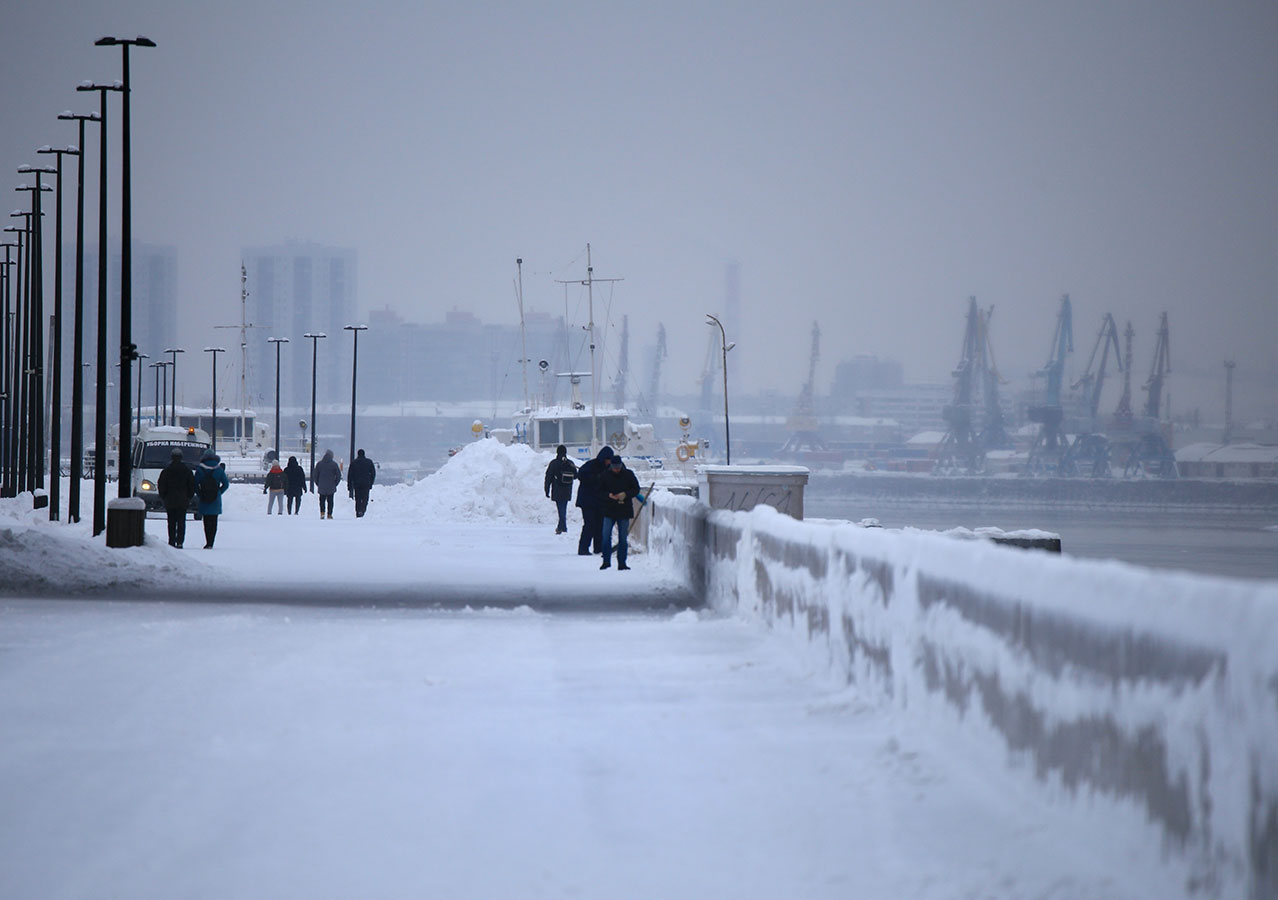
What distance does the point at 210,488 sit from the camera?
81.3ft

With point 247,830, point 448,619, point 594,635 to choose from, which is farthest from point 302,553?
point 247,830

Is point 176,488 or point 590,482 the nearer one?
point 590,482

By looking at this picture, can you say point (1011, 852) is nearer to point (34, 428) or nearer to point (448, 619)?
point (448, 619)

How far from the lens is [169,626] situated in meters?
13.3

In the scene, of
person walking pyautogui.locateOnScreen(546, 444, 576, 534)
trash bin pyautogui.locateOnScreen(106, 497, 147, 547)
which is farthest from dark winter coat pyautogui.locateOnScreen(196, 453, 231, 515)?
person walking pyautogui.locateOnScreen(546, 444, 576, 534)

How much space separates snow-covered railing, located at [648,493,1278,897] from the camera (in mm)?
4305

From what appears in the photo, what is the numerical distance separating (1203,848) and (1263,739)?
0.48 m

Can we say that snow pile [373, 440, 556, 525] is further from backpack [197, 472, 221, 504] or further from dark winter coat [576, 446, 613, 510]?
dark winter coat [576, 446, 613, 510]

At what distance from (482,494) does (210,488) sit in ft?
64.5

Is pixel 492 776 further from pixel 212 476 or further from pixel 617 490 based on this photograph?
pixel 212 476

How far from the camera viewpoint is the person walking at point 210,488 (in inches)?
974

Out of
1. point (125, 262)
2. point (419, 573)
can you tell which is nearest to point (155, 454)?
point (125, 262)

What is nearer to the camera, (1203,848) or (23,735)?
(1203,848)

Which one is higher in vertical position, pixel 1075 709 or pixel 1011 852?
pixel 1075 709
